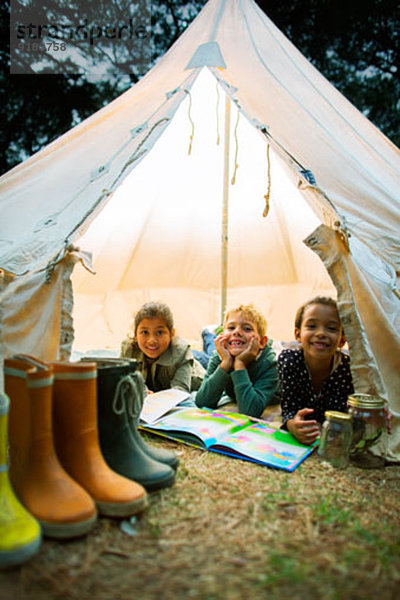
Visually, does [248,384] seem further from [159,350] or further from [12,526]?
[12,526]

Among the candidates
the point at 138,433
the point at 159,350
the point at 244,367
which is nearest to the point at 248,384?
the point at 244,367

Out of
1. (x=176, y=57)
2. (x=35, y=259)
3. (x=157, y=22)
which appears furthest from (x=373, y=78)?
(x=35, y=259)

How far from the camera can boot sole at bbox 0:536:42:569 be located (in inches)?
38.6

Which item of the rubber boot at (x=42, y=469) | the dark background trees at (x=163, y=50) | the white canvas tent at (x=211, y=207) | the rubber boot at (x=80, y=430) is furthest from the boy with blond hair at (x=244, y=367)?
the dark background trees at (x=163, y=50)

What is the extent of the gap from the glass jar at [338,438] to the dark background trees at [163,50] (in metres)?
6.62

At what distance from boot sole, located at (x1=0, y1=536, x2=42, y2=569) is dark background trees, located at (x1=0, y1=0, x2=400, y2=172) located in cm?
708

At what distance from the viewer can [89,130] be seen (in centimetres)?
289

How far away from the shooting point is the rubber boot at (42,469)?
1101mm

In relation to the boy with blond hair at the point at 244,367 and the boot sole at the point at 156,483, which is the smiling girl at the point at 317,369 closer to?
the boy with blond hair at the point at 244,367

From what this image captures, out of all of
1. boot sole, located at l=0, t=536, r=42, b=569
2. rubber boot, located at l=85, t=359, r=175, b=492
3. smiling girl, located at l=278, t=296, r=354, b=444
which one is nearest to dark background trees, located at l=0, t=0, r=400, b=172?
smiling girl, located at l=278, t=296, r=354, b=444

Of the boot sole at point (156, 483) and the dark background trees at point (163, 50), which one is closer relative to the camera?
the boot sole at point (156, 483)

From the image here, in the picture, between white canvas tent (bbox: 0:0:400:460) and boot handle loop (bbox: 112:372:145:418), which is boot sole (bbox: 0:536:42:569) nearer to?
boot handle loop (bbox: 112:372:145:418)

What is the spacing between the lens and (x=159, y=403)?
2117mm

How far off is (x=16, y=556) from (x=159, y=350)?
59.1 inches
